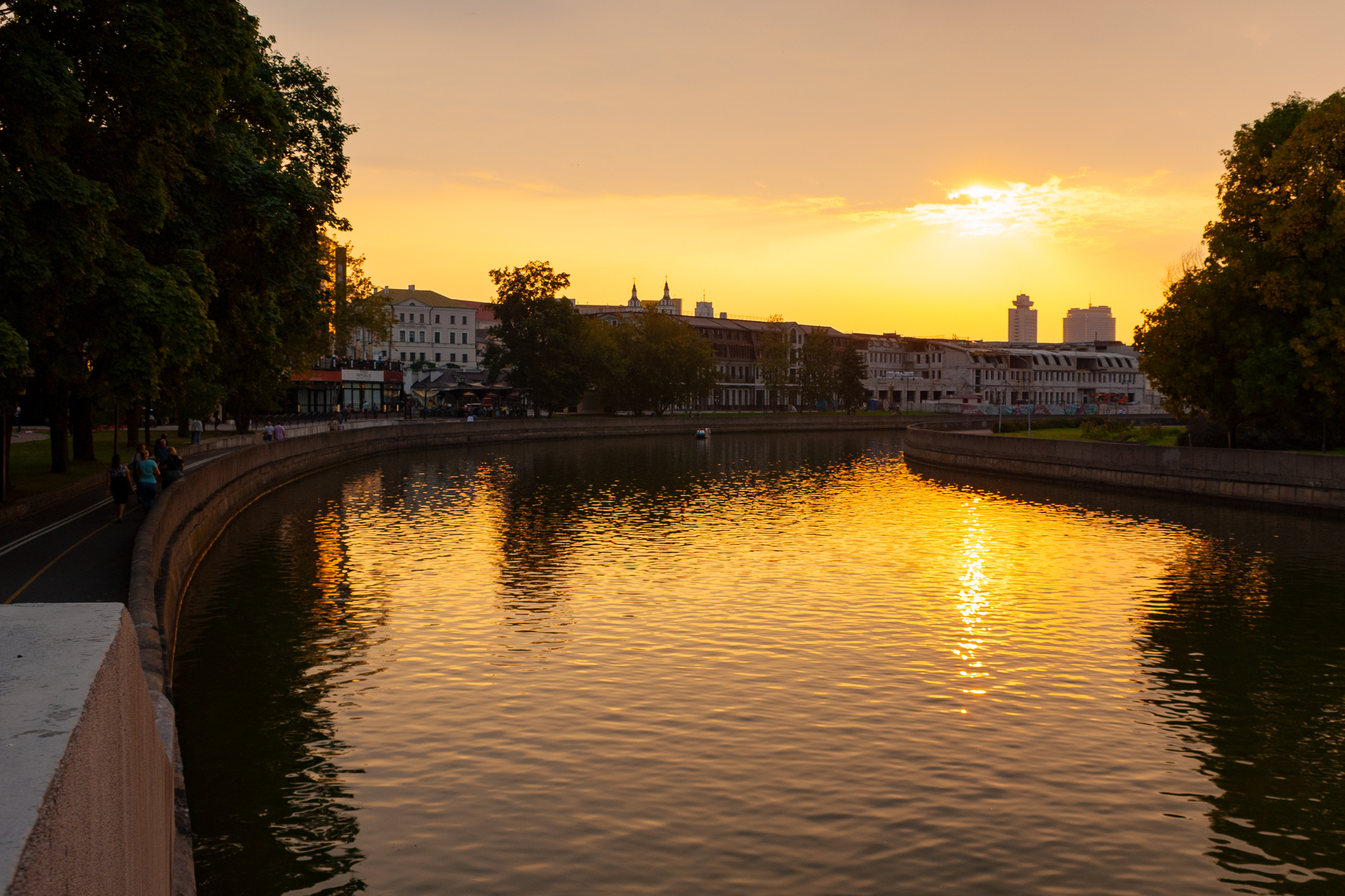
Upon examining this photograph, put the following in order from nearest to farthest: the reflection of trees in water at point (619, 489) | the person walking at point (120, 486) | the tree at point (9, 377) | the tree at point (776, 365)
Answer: the tree at point (9, 377) < the person walking at point (120, 486) < the reflection of trees in water at point (619, 489) < the tree at point (776, 365)

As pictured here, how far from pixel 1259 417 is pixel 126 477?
4682 cm

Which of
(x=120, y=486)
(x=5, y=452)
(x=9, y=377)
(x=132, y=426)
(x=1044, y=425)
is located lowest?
(x=120, y=486)

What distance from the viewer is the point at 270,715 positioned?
1623 centimetres

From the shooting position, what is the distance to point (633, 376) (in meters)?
125

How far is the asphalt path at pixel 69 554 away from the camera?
1886 centimetres

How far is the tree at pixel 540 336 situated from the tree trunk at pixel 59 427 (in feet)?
238

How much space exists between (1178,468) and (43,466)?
4629 centimetres

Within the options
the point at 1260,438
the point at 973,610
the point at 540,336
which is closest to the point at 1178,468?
the point at 1260,438

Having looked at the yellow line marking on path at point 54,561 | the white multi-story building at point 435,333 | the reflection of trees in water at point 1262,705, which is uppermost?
the white multi-story building at point 435,333

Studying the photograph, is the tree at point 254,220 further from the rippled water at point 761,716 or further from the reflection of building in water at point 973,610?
the reflection of building in water at point 973,610

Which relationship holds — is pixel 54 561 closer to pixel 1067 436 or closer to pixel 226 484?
pixel 226 484

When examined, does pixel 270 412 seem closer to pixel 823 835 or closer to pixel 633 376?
pixel 633 376

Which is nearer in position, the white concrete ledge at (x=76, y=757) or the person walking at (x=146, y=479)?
the white concrete ledge at (x=76, y=757)

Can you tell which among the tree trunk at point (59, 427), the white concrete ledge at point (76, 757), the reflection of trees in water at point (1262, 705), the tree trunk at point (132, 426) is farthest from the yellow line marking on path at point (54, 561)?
the tree trunk at point (132, 426)
